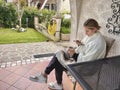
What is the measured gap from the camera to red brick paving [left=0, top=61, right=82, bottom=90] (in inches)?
115

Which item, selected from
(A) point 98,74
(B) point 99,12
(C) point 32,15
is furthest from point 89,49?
(C) point 32,15

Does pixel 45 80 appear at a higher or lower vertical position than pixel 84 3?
lower

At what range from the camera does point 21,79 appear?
3.20 m

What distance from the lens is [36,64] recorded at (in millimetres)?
3951

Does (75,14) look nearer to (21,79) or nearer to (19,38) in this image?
(21,79)

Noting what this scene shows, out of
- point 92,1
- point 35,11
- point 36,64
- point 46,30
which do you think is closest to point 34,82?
point 36,64

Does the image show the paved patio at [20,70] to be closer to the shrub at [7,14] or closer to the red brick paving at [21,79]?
the red brick paving at [21,79]

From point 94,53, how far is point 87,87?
1070mm

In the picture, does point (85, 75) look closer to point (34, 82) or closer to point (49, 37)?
point (34, 82)

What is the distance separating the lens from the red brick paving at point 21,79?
292 cm

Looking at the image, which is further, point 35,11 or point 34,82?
point 35,11

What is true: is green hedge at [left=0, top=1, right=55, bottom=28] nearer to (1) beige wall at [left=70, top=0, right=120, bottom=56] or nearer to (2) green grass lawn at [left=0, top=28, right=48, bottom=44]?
(2) green grass lawn at [left=0, top=28, right=48, bottom=44]

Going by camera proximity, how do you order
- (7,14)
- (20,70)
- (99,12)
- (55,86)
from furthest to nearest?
(7,14) < (20,70) < (99,12) < (55,86)

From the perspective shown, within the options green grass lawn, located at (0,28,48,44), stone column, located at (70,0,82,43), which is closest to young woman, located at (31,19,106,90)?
stone column, located at (70,0,82,43)
